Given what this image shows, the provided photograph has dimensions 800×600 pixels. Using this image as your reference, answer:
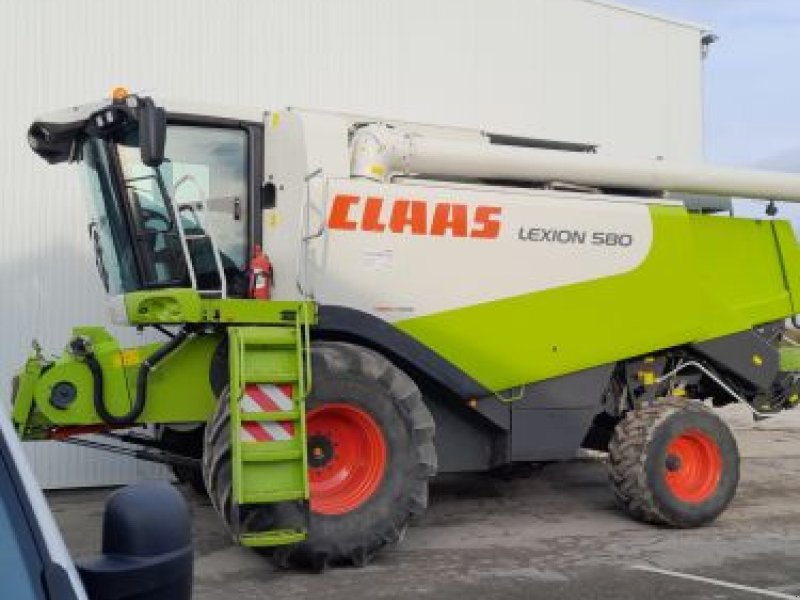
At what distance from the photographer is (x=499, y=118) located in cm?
1240

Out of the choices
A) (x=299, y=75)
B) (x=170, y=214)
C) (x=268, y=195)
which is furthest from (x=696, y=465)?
(x=299, y=75)

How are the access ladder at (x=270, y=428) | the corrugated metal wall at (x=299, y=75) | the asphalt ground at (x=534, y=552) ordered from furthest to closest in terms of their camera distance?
the corrugated metal wall at (x=299, y=75)
the access ladder at (x=270, y=428)
the asphalt ground at (x=534, y=552)

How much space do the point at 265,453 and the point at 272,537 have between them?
1.63ft

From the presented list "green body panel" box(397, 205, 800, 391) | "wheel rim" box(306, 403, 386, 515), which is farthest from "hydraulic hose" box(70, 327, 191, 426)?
"green body panel" box(397, 205, 800, 391)

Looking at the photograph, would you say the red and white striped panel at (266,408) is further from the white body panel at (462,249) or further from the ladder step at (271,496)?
the white body panel at (462,249)

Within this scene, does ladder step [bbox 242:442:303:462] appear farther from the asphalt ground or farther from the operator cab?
the operator cab

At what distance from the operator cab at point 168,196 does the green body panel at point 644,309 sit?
1.45 meters

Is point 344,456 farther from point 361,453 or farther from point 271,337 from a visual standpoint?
point 271,337

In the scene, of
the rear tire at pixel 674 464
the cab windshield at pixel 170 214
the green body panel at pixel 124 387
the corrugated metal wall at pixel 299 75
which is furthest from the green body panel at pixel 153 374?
the corrugated metal wall at pixel 299 75

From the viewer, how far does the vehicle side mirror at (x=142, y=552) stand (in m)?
1.66

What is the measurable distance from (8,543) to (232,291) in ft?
17.9

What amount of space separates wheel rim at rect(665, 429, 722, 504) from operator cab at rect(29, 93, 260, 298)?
12.1 ft

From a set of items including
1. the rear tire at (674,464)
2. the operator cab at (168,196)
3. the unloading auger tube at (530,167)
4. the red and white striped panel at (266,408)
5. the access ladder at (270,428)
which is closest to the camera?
the access ladder at (270,428)

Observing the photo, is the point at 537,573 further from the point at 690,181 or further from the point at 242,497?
the point at 690,181
